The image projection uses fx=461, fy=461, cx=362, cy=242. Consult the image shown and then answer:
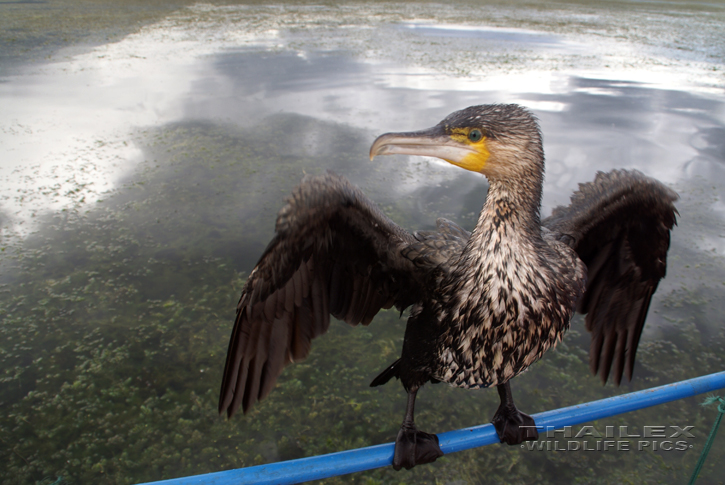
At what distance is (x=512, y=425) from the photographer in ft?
6.79

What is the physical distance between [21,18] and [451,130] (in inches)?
655

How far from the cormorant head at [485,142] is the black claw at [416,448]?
3.68ft

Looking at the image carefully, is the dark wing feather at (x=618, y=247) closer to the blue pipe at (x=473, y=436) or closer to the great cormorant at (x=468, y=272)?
the great cormorant at (x=468, y=272)

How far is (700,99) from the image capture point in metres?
8.58

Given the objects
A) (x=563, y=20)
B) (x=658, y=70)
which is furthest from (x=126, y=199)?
(x=563, y=20)

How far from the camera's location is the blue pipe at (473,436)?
1.49 metres

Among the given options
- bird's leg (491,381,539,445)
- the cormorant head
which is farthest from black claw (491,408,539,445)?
the cormorant head

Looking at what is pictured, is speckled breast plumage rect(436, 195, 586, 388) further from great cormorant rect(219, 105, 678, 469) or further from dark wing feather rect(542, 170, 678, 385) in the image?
dark wing feather rect(542, 170, 678, 385)

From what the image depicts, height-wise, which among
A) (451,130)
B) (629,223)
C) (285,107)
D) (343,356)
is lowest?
(343,356)

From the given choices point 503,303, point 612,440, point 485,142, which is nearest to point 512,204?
point 485,142

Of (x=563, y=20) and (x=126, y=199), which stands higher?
(x=563, y=20)

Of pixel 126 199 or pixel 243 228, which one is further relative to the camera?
pixel 126 199

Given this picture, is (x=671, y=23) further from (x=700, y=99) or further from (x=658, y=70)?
(x=700, y=99)

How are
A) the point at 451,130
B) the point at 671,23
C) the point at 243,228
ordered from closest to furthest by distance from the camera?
the point at 451,130 < the point at 243,228 < the point at 671,23
